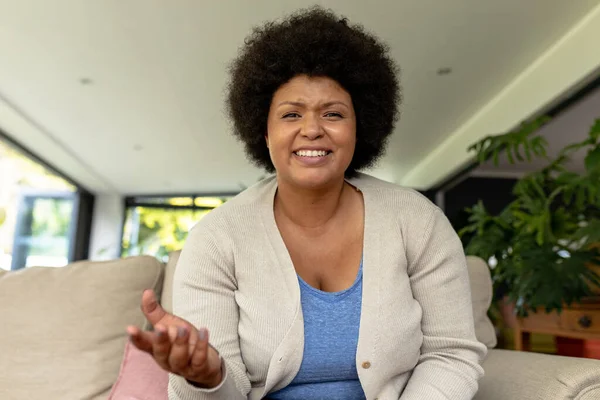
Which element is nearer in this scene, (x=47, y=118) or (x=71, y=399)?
(x=71, y=399)

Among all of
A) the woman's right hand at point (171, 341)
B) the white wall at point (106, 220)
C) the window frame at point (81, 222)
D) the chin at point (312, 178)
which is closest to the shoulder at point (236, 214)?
the chin at point (312, 178)

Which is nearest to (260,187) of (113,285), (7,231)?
(113,285)

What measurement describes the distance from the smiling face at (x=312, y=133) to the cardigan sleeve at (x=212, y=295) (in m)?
0.22

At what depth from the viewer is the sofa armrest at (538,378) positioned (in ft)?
3.58

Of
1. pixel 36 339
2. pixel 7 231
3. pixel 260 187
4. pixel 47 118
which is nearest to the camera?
pixel 260 187

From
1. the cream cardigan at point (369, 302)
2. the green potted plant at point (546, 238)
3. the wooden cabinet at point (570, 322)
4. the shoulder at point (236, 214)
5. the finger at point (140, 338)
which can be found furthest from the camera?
the wooden cabinet at point (570, 322)

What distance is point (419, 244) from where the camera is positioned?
1320 millimetres

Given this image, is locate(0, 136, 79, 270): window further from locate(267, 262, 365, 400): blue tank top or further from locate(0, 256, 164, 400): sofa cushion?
locate(267, 262, 365, 400): blue tank top

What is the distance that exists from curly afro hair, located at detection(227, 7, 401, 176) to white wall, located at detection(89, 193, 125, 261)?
9.31 m

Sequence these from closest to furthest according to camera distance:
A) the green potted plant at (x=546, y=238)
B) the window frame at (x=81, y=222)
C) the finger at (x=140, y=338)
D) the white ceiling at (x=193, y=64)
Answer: the finger at (x=140, y=338), the green potted plant at (x=546, y=238), the white ceiling at (x=193, y=64), the window frame at (x=81, y=222)

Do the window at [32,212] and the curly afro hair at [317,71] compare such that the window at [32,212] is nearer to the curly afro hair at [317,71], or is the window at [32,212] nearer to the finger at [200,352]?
the curly afro hair at [317,71]

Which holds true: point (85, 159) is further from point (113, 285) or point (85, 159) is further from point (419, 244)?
point (419, 244)

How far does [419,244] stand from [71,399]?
3.07 ft

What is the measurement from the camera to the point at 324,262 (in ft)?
4.42
